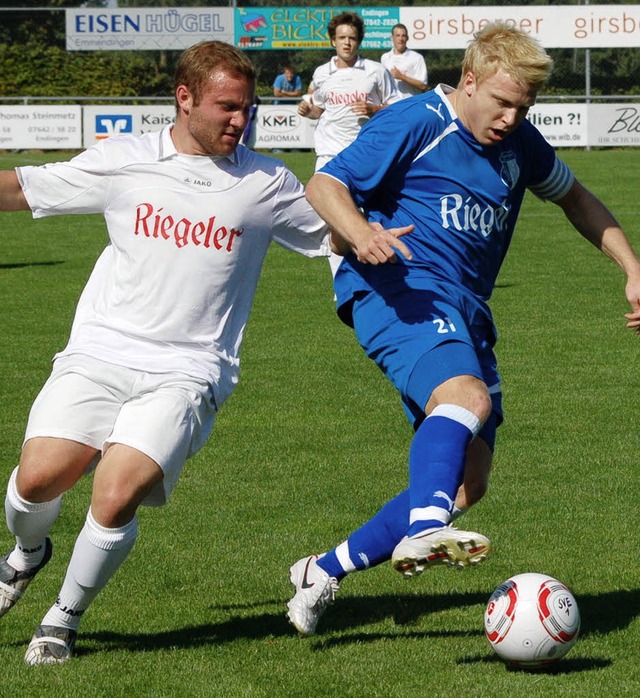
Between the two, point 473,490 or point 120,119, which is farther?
point 120,119

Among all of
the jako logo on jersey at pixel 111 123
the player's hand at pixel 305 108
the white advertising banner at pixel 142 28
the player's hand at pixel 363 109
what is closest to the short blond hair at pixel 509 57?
the player's hand at pixel 363 109

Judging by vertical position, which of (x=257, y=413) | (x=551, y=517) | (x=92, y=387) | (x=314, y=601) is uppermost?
(x=92, y=387)

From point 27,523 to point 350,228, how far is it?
143 cm

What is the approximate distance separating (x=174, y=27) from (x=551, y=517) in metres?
28.7

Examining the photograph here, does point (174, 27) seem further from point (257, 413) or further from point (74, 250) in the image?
point (257, 413)

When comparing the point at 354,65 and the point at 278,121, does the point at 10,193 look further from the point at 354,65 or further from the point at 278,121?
the point at 278,121

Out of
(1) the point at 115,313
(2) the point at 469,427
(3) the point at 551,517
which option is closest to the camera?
(2) the point at 469,427

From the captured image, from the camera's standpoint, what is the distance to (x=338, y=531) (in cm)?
557

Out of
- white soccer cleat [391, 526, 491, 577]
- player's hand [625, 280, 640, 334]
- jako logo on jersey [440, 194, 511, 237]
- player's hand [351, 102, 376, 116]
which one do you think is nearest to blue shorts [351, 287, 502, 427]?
jako logo on jersey [440, 194, 511, 237]

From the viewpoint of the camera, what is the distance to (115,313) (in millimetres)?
4234

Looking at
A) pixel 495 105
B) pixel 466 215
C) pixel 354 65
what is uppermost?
pixel 495 105

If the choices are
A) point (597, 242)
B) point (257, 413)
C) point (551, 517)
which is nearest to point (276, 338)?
point (257, 413)

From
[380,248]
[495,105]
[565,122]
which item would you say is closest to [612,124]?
[565,122]

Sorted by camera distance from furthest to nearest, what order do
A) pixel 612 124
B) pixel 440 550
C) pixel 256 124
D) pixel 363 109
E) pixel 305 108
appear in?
pixel 612 124, pixel 256 124, pixel 305 108, pixel 363 109, pixel 440 550
